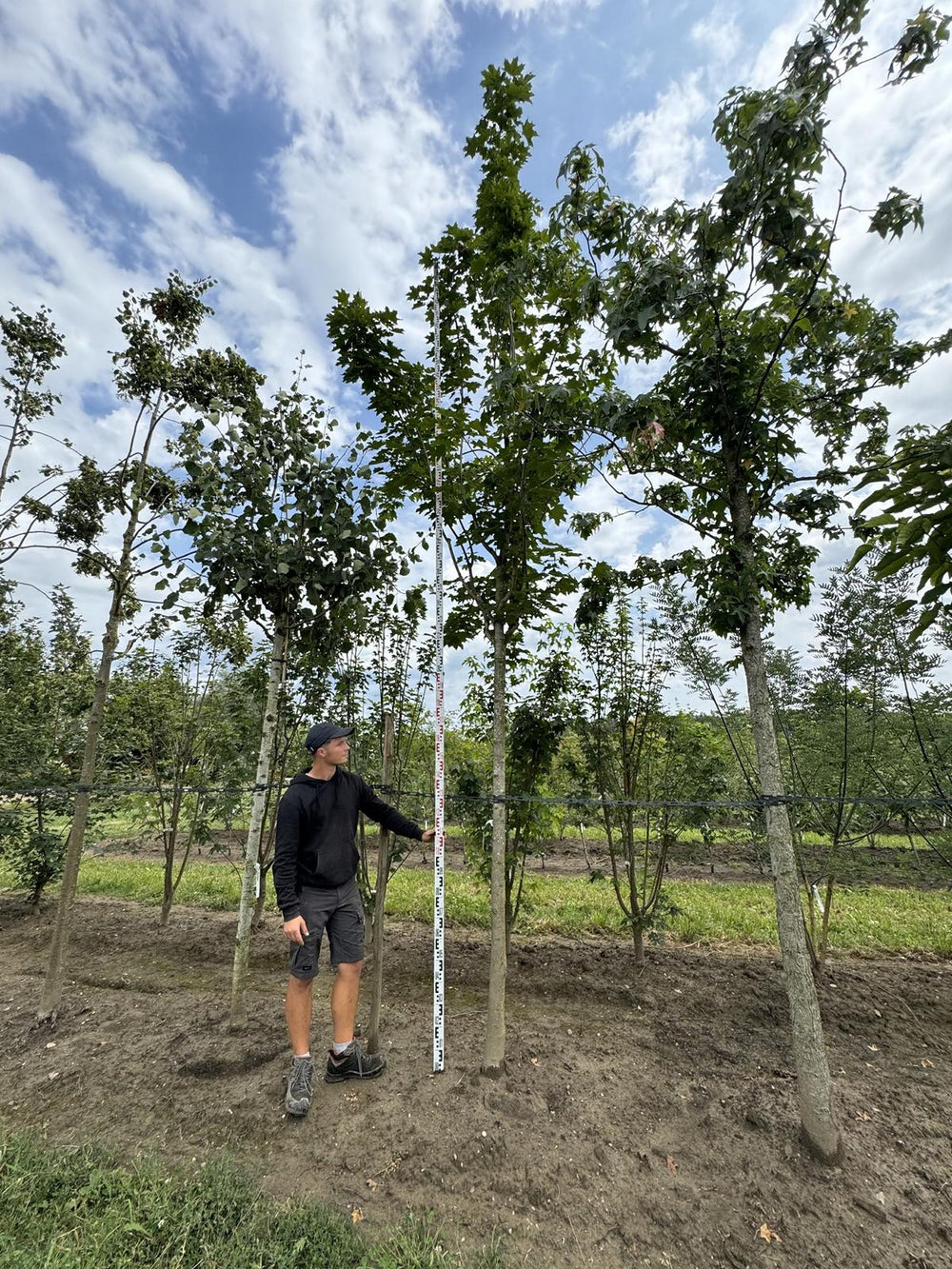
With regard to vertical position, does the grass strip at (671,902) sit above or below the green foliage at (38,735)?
below

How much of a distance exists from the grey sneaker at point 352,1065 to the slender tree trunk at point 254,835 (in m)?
0.87

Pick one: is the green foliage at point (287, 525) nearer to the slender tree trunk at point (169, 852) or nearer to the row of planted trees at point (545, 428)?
the row of planted trees at point (545, 428)

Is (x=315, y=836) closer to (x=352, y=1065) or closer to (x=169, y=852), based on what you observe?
(x=352, y=1065)

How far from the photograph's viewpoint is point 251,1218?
2.17m

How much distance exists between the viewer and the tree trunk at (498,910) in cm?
323

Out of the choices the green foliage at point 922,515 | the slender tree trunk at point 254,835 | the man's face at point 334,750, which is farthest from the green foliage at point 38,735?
the green foliage at point 922,515

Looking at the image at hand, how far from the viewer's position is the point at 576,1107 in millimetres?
2938

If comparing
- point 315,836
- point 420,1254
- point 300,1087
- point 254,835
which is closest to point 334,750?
point 315,836

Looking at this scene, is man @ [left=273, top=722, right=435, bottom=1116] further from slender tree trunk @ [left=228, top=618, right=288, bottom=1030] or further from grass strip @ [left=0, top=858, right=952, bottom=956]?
grass strip @ [left=0, top=858, right=952, bottom=956]

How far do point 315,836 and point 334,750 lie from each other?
52cm

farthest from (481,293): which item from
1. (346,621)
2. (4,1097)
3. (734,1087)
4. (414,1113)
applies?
(4,1097)

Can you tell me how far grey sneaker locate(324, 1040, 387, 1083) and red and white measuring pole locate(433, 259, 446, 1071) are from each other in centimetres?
37

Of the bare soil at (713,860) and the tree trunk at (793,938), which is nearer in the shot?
the tree trunk at (793,938)

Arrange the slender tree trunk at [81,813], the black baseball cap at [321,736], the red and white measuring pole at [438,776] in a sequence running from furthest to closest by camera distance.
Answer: the slender tree trunk at [81,813]
the black baseball cap at [321,736]
the red and white measuring pole at [438,776]
